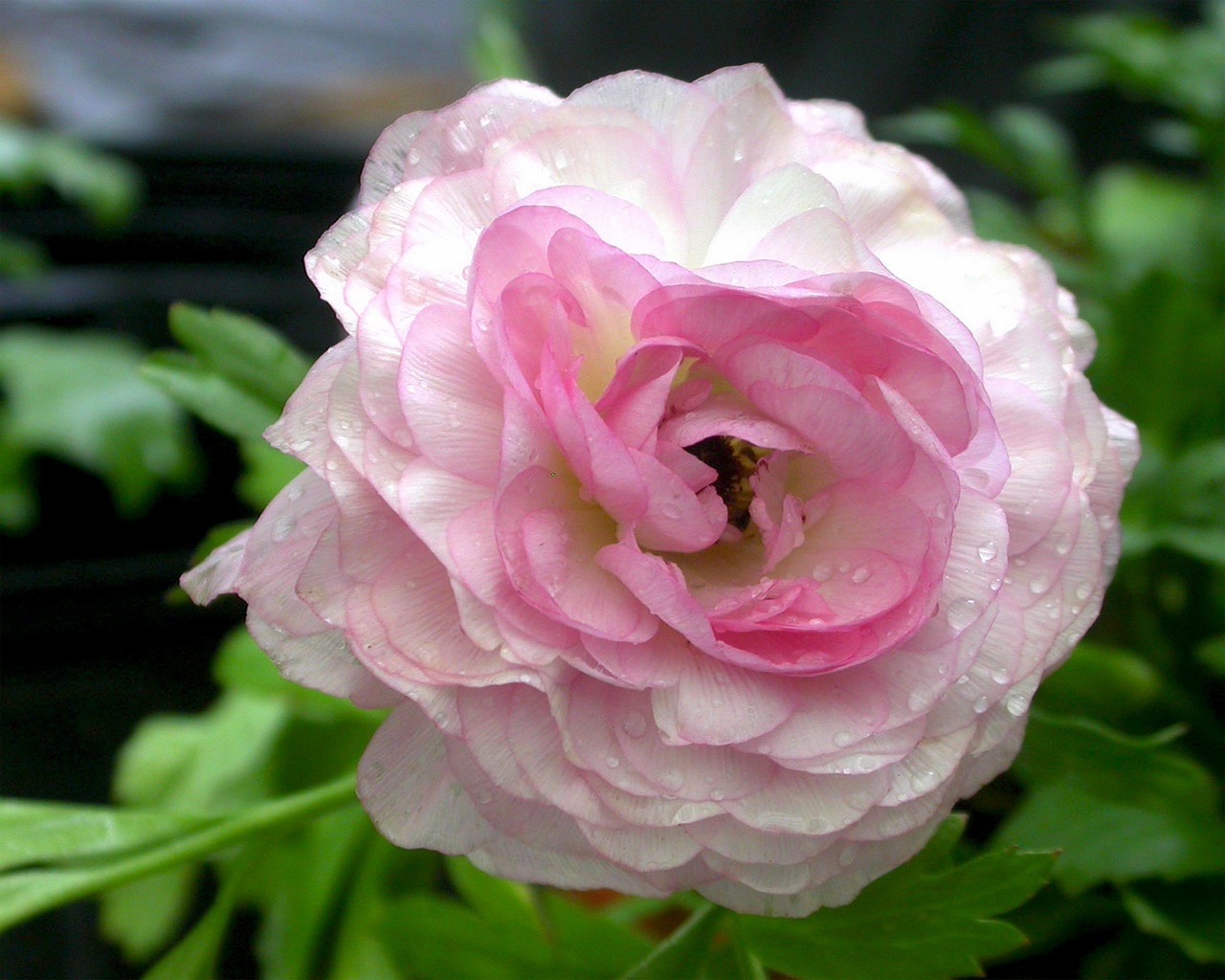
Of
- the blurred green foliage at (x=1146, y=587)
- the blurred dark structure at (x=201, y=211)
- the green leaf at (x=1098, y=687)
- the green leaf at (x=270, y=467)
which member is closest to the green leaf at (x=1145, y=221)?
the blurred green foliage at (x=1146, y=587)

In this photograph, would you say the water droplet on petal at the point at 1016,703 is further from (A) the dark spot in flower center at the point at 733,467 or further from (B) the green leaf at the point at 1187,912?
(B) the green leaf at the point at 1187,912

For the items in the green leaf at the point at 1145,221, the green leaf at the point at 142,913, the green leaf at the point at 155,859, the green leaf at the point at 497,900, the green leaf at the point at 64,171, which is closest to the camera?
the green leaf at the point at 155,859

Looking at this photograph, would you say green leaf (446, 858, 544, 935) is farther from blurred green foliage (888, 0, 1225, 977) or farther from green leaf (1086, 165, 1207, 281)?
green leaf (1086, 165, 1207, 281)

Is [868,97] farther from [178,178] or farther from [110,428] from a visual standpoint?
[110,428]

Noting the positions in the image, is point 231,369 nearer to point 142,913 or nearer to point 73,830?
point 73,830

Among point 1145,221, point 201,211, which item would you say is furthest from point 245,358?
point 201,211

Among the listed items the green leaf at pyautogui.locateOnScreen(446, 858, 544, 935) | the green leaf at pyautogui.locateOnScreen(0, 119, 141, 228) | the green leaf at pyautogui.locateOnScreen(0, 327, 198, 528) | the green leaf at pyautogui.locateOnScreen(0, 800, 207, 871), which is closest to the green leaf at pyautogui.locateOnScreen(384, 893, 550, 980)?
the green leaf at pyautogui.locateOnScreen(446, 858, 544, 935)

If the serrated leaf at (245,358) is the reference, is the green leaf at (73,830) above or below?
below
